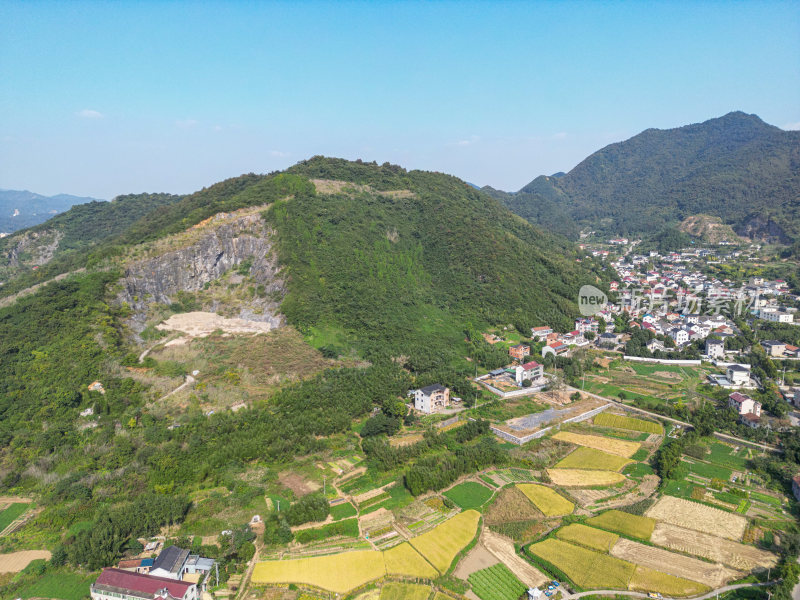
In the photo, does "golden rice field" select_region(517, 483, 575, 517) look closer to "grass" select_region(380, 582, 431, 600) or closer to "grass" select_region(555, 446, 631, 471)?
"grass" select_region(555, 446, 631, 471)

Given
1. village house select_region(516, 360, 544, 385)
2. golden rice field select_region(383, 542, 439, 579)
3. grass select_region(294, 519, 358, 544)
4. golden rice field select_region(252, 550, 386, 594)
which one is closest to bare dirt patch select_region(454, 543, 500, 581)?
golden rice field select_region(383, 542, 439, 579)

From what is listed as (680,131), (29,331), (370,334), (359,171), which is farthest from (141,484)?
(680,131)

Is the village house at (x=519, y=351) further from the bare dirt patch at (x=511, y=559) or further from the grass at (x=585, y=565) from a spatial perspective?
the grass at (x=585, y=565)

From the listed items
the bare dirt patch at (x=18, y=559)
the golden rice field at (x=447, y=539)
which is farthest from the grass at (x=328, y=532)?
the bare dirt patch at (x=18, y=559)

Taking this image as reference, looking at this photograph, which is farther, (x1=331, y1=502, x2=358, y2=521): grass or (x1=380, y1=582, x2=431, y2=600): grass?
(x1=331, y1=502, x2=358, y2=521): grass

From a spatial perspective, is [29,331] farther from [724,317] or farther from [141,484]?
[724,317]

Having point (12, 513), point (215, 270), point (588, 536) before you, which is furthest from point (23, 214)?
point (588, 536)

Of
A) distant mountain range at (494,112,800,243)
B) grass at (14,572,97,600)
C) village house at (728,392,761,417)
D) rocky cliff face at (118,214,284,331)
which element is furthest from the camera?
distant mountain range at (494,112,800,243)
